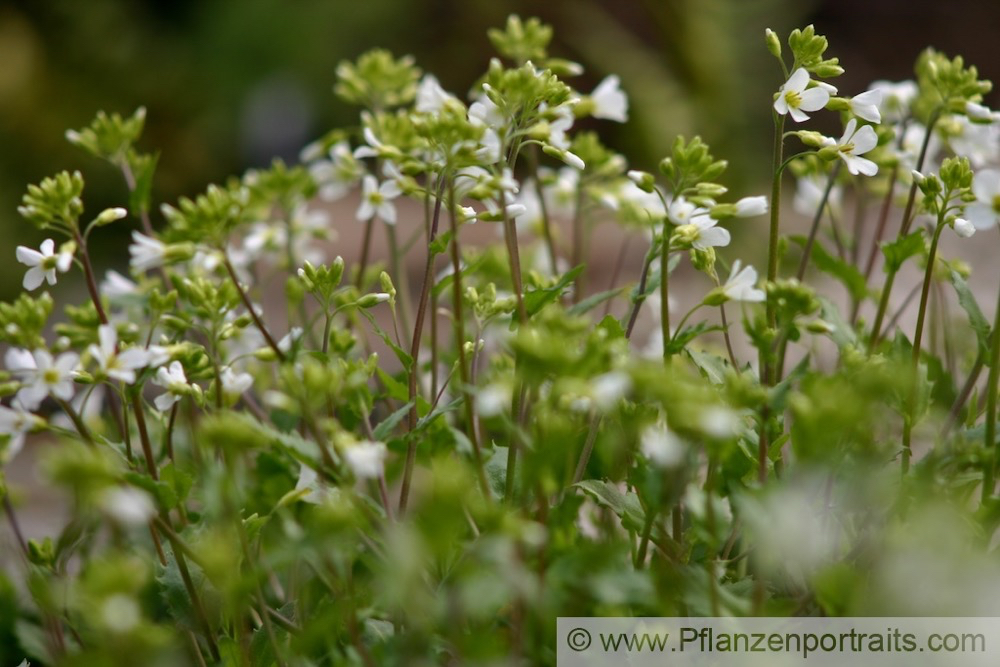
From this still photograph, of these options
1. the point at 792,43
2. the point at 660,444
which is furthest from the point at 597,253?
the point at 660,444

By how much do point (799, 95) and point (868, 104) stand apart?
0.20 feet

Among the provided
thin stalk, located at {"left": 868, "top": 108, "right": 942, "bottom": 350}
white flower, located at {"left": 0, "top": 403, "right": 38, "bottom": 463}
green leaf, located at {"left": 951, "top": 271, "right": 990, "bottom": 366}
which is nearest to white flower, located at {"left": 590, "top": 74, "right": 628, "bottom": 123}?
thin stalk, located at {"left": 868, "top": 108, "right": 942, "bottom": 350}

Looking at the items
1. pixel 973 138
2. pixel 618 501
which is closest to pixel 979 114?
pixel 973 138

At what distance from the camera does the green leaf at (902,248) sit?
2.84 ft

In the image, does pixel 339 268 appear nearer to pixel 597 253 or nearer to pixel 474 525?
pixel 474 525

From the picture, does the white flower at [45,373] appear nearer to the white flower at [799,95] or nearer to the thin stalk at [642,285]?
the thin stalk at [642,285]

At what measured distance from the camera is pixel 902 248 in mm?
876

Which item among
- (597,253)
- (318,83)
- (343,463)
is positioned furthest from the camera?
(318,83)

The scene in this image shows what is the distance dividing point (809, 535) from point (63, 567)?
0.64 metres

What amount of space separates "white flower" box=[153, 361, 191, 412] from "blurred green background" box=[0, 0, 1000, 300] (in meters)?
3.66

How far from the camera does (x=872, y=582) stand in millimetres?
685

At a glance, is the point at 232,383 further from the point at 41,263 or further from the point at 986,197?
the point at 986,197

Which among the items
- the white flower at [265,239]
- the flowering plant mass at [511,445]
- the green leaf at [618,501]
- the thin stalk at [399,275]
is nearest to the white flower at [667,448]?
the flowering plant mass at [511,445]

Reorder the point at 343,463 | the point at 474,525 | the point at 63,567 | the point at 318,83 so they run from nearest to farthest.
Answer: the point at 343,463 < the point at 474,525 < the point at 63,567 < the point at 318,83
